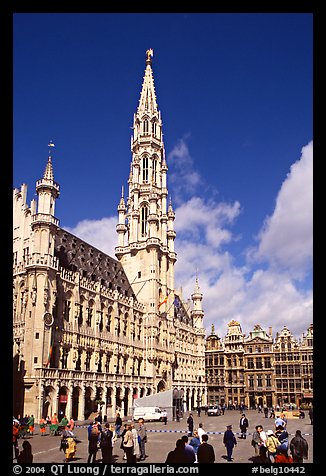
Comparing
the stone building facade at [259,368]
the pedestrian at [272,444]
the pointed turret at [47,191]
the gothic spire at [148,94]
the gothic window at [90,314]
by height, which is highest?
the gothic spire at [148,94]

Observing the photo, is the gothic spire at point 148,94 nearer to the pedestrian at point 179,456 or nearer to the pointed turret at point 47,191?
the pointed turret at point 47,191

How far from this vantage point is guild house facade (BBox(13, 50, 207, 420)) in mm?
49875

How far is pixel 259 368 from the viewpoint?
3944 inches

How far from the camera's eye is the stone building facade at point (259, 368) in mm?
96250

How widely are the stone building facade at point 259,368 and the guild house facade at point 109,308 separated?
7.22 meters

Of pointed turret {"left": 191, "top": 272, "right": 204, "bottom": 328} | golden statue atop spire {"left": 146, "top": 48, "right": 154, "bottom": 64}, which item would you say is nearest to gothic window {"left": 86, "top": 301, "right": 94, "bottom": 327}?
pointed turret {"left": 191, "top": 272, "right": 204, "bottom": 328}

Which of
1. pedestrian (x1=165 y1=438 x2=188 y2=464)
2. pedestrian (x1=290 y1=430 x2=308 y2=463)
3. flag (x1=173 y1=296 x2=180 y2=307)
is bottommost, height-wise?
pedestrian (x1=290 y1=430 x2=308 y2=463)

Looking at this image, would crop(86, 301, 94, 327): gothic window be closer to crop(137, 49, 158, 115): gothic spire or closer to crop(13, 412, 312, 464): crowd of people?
crop(13, 412, 312, 464): crowd of people

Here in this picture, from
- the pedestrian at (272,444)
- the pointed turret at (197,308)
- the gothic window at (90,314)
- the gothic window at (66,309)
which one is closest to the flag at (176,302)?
the pointed turret at (197,308)

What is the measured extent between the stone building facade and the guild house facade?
7221 mm
